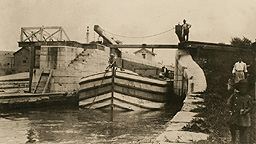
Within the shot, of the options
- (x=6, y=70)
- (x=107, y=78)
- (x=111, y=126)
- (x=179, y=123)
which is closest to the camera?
(x=179, y=123)

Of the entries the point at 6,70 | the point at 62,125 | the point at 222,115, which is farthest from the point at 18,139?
the point at 6,70

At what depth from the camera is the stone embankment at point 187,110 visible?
4895 mm

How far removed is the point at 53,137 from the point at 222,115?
4309 millimetres

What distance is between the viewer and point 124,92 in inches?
513

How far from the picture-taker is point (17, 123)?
8.95m

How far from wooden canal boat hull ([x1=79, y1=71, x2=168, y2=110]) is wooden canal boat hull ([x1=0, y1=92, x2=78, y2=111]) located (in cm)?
137

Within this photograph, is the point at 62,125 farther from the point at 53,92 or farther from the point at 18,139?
the point at 53,92

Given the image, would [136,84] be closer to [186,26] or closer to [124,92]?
[124,92]

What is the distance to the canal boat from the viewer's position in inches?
504

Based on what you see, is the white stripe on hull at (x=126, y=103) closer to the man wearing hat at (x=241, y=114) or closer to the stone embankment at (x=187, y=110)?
the stone embankment at (x=187, y=110)

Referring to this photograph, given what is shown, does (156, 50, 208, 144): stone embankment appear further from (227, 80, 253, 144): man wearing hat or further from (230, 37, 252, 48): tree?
(230, 37, 252, 48): tree

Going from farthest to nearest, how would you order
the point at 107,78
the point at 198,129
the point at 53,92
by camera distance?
the point at 53,92 → the point at 107,78 → the point at 198,129

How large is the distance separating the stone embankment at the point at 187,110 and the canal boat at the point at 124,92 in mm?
1958

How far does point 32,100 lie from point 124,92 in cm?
427
